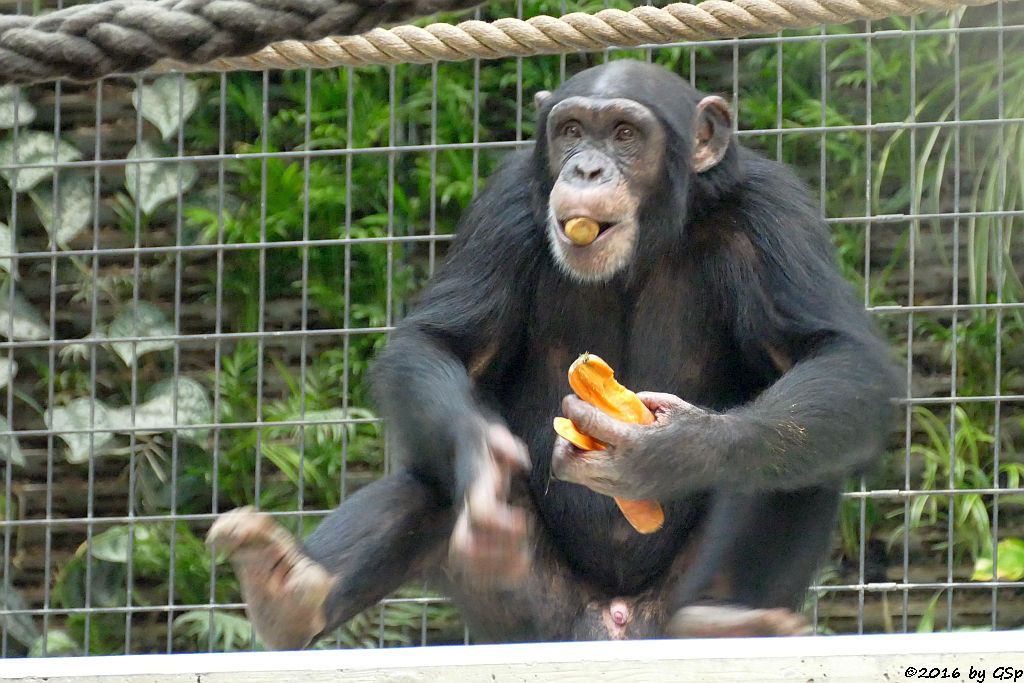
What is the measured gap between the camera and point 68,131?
4.69 metres

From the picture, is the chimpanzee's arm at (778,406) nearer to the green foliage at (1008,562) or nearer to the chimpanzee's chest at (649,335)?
the chimpanzee's chest at (649,335)

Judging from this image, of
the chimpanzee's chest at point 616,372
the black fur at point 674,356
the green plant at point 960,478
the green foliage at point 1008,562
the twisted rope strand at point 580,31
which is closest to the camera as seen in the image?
the black fur at point 674,356

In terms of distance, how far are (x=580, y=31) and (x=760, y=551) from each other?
1180mm

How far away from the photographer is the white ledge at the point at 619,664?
4.08 ft

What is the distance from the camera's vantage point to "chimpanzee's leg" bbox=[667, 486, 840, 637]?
7.92 feet

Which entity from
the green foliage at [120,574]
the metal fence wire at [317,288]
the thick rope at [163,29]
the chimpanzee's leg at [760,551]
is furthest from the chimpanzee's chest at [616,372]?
the green foliage at [120,574]

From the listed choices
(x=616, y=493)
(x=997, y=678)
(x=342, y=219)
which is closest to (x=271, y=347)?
(x=342, y=219)

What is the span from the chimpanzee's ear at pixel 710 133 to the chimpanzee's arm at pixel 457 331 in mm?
356

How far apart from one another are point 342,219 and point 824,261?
229 cm

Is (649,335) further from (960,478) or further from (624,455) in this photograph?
(960,478)

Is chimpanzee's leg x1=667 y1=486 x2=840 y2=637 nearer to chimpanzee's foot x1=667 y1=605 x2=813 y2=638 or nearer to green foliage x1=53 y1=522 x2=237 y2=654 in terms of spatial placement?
chimpanzee's foot x1=667 y1=605 x2=813 y2=638

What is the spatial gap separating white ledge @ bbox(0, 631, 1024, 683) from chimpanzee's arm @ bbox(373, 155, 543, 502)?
1.11 metres

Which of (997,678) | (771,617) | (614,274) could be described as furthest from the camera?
(614,274)

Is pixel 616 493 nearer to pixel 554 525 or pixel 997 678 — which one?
pixel 554 525
